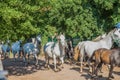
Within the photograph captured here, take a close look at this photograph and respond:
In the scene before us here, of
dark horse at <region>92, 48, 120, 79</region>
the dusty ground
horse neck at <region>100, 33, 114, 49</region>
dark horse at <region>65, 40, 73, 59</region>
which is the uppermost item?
horse neck at <region>100, 33, 114, 49</region>

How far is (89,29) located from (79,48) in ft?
23.1

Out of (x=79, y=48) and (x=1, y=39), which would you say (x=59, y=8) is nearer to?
(x=79, y=48)

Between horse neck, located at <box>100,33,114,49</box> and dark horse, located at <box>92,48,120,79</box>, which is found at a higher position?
horse neck, located at <box>100,33,114,49</box>

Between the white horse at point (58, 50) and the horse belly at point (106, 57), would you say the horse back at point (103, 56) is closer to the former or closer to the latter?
the horse belly at point (106, 57)

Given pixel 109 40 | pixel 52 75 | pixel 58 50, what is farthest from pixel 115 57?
pixel 58 50

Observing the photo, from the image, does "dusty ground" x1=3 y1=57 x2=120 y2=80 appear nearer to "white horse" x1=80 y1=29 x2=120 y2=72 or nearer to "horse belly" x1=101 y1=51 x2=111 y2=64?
"white horse" x1=80 y1=29 x2=120 y2=72

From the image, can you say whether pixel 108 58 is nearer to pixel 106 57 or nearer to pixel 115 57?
pixel 106 57

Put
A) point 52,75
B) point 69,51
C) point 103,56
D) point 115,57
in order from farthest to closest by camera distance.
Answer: point 69,51 < point 52,75 < point 103,56 < point 115,57

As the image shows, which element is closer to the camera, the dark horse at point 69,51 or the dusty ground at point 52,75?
the dusty ground at point 52,75

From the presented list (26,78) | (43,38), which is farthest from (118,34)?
(26,78)

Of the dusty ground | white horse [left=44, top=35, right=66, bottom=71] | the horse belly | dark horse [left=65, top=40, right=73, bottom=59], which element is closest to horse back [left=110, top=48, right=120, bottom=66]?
the horse belly

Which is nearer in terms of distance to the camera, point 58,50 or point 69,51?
point 58,50

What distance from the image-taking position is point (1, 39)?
647 inches

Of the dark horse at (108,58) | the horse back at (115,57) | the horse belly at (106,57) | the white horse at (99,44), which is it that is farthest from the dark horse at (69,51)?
the horse back at (115,57)
